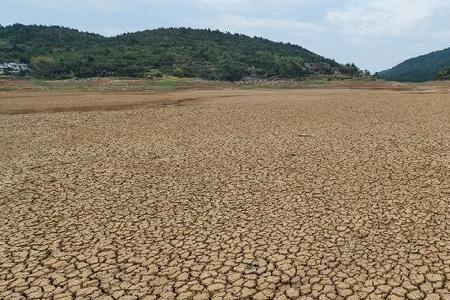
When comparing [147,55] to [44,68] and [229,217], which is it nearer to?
[44,68]

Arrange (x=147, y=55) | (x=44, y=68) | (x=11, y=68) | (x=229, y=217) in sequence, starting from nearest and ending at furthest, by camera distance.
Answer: (x=229, y=217) < (x=44, y=68) < (x=11, y=68) < (x=147, y=55)

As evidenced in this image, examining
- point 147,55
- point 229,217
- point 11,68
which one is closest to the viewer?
point 229,217

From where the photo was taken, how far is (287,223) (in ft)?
23.6

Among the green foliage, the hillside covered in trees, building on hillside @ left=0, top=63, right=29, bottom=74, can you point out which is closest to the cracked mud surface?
the hillside covered in trees

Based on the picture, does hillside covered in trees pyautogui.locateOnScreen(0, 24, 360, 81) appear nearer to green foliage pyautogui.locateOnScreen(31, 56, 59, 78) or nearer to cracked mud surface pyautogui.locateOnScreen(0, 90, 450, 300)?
green foliage pyautogui.locateOnScreen(31, 56, 59, 78)

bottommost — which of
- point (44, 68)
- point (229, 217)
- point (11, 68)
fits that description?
point (229, 217)

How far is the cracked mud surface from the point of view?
210 inches

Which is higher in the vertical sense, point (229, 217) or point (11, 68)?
point (11, 68)

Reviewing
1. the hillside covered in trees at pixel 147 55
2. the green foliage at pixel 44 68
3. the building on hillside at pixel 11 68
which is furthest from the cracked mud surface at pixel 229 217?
the building on hillside at pixel 11 68

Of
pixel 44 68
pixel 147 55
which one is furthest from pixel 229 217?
pixel 147 55

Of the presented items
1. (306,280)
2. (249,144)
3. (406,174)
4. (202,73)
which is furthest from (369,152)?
(202,73)

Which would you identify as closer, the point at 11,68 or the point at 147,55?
the point at 11,68

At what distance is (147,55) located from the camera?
4835 inches

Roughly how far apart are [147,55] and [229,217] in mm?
121706
